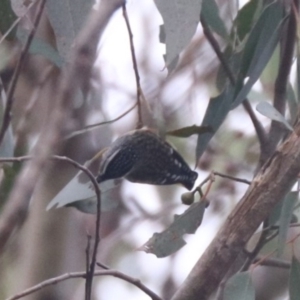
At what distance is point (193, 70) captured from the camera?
183 cm

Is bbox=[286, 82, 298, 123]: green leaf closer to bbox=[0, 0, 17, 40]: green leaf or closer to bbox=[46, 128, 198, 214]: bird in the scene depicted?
bbox=[46, 128, 198, 214]: bird

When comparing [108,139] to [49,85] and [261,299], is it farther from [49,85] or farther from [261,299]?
[261,299]

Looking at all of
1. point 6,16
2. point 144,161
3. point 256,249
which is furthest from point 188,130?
point 6,16

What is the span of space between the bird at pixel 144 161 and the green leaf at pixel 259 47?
0.32ft

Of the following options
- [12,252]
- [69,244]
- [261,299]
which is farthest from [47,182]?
[261,299]

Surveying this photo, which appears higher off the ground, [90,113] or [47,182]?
[90,113]

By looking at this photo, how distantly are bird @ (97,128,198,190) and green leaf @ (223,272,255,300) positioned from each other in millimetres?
125

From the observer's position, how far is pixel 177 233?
0.93 meters

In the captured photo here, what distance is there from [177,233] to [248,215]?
137 mm

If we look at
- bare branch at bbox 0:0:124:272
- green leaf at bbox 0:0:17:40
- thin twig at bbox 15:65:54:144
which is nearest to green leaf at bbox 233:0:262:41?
bare branch at bbox 0:0:124:272

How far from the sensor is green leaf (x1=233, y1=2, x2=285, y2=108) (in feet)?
2.93

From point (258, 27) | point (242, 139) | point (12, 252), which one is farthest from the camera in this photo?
point (242, 139)

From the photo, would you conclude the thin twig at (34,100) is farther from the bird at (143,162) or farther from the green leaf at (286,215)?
the green leaf at (286,215)

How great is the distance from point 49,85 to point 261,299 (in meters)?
0.53
